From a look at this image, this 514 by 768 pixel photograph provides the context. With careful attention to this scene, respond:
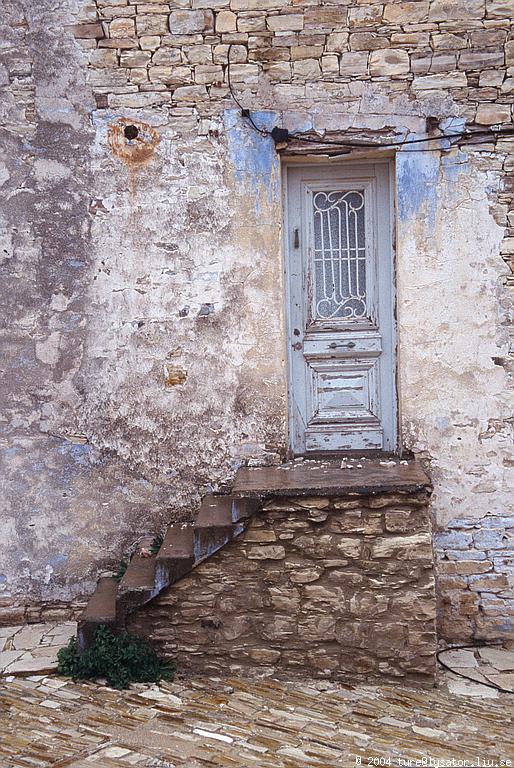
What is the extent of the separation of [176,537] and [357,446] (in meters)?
1.46

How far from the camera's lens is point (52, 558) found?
559 centimetres

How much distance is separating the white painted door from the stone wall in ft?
3.41

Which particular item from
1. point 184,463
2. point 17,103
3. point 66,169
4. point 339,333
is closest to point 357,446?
point 339,333

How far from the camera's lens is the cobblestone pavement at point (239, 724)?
12.6 ft

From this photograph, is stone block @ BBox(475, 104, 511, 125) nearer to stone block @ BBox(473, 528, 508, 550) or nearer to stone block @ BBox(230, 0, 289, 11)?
stone block @ BBox(230, 0, 289, 11)

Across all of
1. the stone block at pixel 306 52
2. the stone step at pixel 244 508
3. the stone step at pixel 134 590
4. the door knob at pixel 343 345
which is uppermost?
the stone block at pixel 306 52

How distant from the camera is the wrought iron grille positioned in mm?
5641

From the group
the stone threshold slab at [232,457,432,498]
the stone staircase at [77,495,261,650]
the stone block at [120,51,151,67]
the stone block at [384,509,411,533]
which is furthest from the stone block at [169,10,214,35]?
the stone block at [384,509,411,533]

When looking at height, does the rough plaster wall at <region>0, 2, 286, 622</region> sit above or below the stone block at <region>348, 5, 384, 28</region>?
below

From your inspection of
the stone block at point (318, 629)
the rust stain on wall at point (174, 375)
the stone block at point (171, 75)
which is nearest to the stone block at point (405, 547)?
the stone block at point (318, 629)

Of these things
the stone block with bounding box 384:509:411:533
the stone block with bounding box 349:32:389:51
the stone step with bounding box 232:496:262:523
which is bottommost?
the stone block with bounding box 384:509:411:533

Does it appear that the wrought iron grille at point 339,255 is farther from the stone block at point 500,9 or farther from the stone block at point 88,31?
the stone block at point 88,31

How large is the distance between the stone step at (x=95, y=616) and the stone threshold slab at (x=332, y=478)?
3.59 feet

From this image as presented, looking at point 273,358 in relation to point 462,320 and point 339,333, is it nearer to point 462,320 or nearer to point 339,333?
point 339,333
